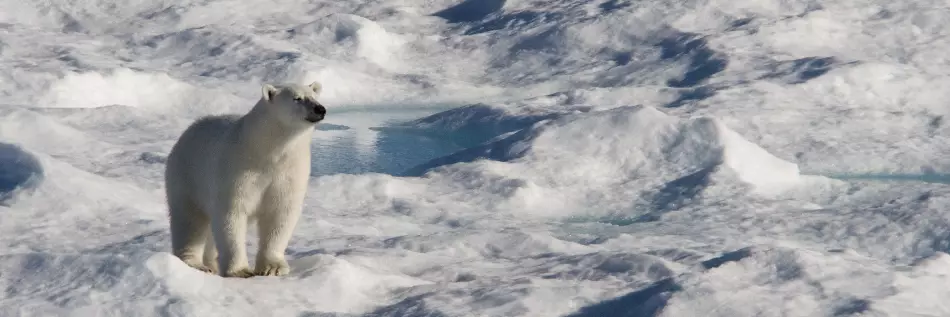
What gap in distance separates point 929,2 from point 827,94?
2.75m

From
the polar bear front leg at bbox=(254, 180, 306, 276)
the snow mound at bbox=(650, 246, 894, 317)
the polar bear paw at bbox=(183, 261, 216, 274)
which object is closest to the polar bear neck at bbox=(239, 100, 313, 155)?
the polar bear front leg at bbox=(254, 180, 306, 276)

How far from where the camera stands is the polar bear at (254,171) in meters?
4.47

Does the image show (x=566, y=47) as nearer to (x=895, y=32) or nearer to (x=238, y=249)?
(x=895, y=32)

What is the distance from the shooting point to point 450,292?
457 cm

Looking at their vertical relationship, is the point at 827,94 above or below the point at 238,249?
below

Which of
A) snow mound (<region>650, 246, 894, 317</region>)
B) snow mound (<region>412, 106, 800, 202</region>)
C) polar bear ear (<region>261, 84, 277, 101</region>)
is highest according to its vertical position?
polar bear ear (<region>261, 84, 277, 101</region>)

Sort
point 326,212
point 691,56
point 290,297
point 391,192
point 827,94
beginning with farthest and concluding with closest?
point 691,56 < point 827,94 < point 391,192 < point 326,212 < point 290,297

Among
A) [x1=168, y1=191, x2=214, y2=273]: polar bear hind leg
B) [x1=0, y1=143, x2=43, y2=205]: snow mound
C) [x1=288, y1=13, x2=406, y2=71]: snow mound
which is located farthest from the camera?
[x1=288, y1=13, x2=406, y2=71]: snow mound

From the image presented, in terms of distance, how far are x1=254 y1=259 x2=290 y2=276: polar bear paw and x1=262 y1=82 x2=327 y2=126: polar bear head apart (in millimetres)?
584

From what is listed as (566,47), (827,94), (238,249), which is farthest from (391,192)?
(566,47)

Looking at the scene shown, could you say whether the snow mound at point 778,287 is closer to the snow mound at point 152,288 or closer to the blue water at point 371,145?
the snow mound at point 152,288

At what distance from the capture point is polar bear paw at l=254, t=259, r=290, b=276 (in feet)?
15.4

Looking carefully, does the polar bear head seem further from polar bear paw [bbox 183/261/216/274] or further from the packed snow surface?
polar bear paw [bbox 183/261/216/274]

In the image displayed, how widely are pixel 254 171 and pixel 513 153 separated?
399 centimetres
